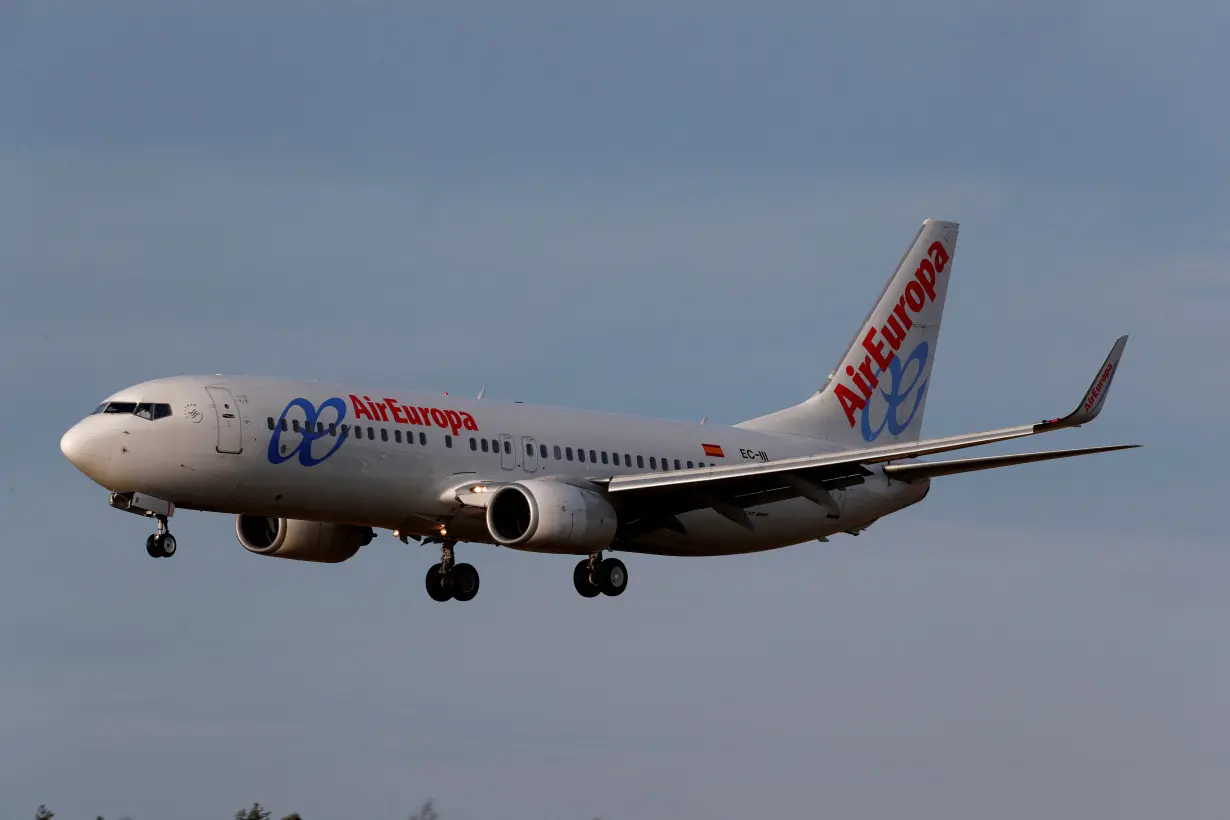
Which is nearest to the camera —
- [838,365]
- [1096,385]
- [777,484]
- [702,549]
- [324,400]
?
[1096,385]

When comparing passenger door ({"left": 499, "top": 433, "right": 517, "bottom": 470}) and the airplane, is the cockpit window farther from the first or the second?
passenger door ({"left": 499, "top": 433, "right": 517, "bottom": 470})

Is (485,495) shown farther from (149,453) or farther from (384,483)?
(149,453)

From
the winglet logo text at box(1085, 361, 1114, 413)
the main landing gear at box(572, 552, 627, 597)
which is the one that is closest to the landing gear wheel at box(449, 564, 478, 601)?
the main landing gear at box(572, 552, 627, 597)

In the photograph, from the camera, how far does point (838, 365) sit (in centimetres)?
6694

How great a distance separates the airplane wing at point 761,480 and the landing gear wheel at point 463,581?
4568 mm

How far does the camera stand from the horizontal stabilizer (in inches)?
2083

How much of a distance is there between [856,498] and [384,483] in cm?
1513

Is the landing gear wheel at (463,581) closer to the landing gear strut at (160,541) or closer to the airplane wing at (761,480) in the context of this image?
the airplane wing at (761,480)

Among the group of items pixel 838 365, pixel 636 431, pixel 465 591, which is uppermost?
pixel 838 365

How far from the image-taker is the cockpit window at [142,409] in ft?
164

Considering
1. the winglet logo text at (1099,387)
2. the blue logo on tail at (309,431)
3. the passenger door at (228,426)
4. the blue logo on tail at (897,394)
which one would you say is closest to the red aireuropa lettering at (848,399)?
the blue logo on tail at (897,394)

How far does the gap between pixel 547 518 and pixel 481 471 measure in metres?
2.37

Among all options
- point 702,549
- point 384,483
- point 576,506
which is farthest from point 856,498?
point 384,483

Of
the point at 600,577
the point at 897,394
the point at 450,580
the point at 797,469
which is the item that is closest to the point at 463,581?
the point at 450,580
